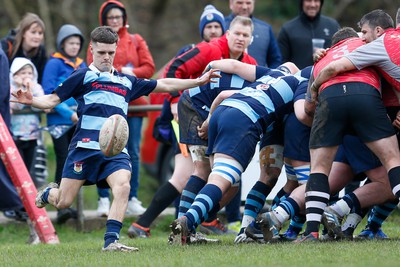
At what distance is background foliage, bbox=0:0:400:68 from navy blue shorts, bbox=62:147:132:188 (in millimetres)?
13421

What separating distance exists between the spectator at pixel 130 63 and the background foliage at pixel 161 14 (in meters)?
9.89

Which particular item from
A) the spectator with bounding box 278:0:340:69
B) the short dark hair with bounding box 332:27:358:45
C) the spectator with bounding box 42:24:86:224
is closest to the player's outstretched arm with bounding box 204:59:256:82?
the short dark hair with bounding box 332:27:358:45

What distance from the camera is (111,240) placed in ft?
27.9

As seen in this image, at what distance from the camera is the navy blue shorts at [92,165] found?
8.66m

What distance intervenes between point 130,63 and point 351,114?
425 cm

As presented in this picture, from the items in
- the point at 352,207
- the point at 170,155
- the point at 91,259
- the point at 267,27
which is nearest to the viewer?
the point at 91,259

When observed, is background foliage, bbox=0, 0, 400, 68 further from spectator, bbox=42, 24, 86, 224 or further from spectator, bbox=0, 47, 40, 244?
spectator, bbox=0, 47, 40, 244

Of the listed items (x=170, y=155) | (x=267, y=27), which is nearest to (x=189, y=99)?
(x=267, y=27)

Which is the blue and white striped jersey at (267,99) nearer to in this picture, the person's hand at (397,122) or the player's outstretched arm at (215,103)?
the player's outstretched arm at (215,103)

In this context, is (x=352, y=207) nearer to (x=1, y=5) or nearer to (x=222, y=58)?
(x=222, y=58)

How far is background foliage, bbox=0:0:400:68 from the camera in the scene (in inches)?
895

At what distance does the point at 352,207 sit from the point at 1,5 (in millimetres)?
16232

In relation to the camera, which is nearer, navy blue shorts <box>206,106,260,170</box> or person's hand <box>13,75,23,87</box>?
navy blue shorts <box>206,106,260,170</box>

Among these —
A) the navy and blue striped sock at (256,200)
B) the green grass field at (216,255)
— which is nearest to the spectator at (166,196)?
the green grass field at (216,255)
